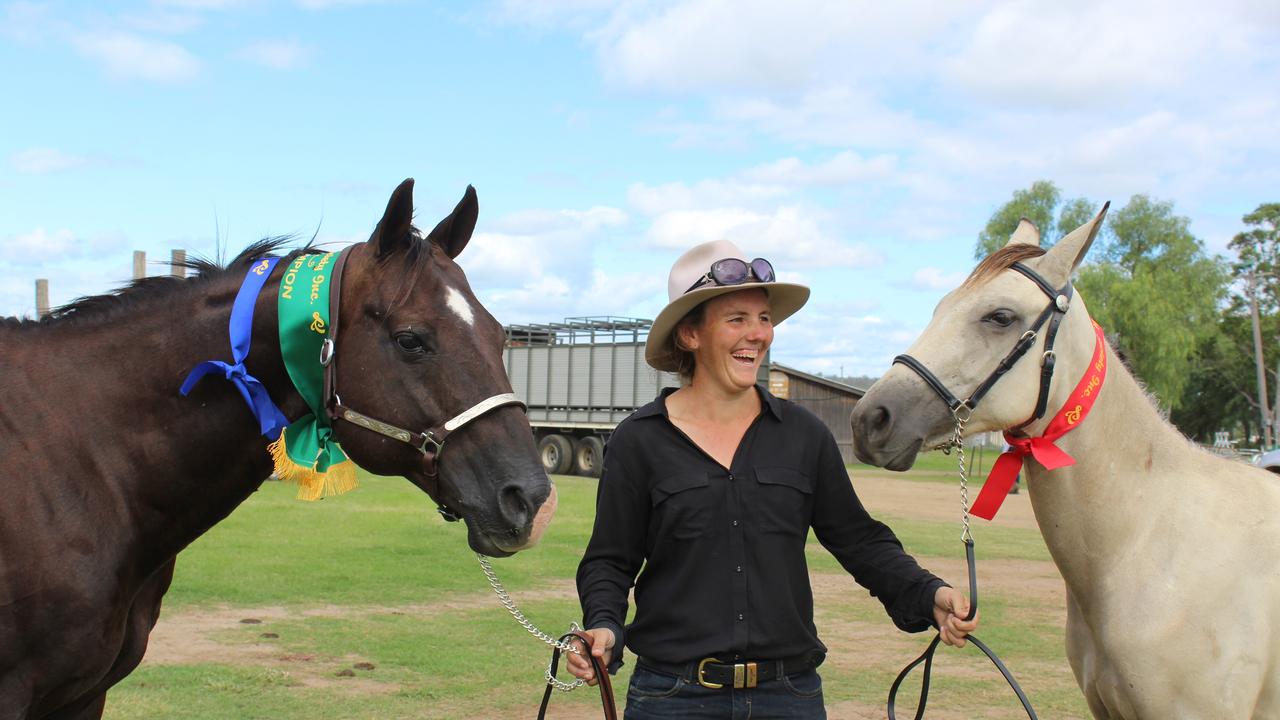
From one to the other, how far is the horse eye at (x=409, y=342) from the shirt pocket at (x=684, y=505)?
0.79 meters

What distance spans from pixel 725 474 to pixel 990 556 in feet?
37.8

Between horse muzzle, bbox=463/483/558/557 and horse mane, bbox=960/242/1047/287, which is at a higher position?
horse mane, bbox=960/242/1047/287

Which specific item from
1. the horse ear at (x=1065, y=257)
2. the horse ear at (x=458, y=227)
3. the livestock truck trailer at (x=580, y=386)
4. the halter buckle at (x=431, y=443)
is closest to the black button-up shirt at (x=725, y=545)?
the halter buckle at (x=431, y=443)

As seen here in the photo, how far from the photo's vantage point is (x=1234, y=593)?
10.2 ft

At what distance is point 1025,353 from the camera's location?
3186 millimetres

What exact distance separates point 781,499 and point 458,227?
128cm

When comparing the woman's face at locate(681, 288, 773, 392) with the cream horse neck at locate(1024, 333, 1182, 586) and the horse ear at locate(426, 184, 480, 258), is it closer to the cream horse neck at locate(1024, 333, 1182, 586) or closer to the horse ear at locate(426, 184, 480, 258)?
the horse ear at locate(426, 184, 480, 258)

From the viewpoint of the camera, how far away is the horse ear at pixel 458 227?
3.01 meters

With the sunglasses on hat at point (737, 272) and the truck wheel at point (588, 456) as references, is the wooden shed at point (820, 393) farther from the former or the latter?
the sunglasses on hat at point (737, 272)

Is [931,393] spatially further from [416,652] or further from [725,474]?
[416,652]

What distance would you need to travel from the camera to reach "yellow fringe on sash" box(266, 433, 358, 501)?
285 centimetres

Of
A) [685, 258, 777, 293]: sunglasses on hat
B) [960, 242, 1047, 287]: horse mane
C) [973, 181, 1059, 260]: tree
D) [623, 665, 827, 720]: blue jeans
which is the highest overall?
[973, 181, 1059, 260]: tree

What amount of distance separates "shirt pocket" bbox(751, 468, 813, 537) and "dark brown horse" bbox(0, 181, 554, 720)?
24.1 inches

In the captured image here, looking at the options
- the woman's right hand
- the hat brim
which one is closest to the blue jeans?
the woman's right hand
